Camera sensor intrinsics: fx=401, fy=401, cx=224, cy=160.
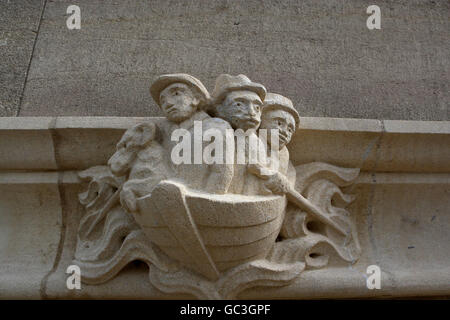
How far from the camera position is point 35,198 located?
1.98 meters

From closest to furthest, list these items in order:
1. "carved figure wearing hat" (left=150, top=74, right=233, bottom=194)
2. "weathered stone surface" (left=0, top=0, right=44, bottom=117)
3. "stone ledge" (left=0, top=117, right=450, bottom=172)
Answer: "carved figure wearing hat" (left=150, top=74, right=233, bottom=194), "stone ledge" (left=0, top=117, right=450, bottom=172), "weathered stone surface" (left=0, top=0, right=44, bottom=117)

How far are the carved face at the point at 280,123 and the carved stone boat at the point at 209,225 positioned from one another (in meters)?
0.28

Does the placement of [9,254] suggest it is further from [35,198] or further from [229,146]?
[229,146]

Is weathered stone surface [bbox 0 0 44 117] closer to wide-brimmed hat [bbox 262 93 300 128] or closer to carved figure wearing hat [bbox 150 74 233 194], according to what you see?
carved figure wearing hat [bbox 150 74 233 194]

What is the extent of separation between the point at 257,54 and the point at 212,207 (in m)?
1.11

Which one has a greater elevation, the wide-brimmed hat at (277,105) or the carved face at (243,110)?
the wide-brimmed hat at (277,105)

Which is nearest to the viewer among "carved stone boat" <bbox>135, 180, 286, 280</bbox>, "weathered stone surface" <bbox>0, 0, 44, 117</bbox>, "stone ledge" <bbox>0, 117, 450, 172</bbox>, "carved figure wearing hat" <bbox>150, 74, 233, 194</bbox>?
"carved stone boat" <bbox>135, 180, 286, 280</bbox>

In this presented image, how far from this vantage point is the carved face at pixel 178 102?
1695mm

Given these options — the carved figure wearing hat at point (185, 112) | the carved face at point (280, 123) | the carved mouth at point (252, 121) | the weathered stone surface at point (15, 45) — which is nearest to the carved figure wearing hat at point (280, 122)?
the carved face at point (280, 123)

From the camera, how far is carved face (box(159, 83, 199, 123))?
1695 mm

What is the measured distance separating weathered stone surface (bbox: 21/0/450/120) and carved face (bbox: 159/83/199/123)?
0.36m

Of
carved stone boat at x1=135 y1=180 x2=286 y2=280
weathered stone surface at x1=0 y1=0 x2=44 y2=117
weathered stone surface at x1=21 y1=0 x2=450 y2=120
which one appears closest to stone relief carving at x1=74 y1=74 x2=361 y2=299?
carved stone boat at x1=135 y1=180 x2=286 y2=280

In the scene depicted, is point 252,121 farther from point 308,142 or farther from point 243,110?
point 308,142

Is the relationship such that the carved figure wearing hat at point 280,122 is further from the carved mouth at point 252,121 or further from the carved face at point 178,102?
the carved face at point 178,102
